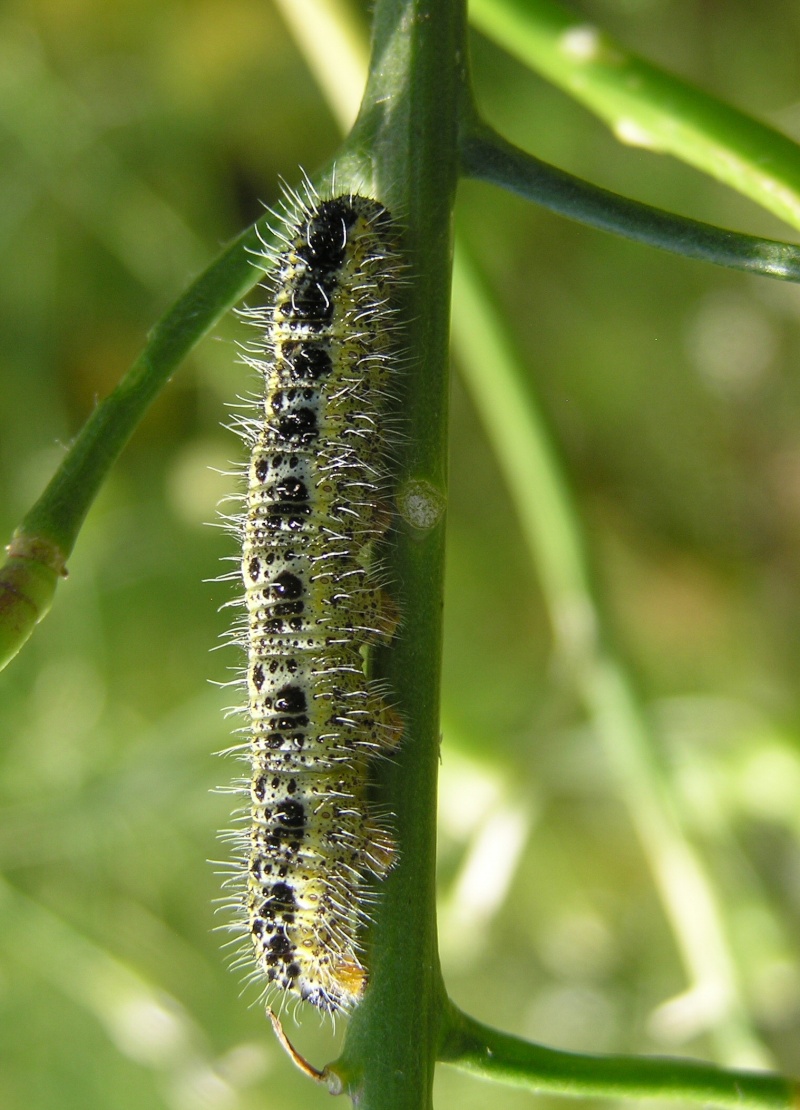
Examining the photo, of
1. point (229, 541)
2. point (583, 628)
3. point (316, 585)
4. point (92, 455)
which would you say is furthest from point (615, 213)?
point (229, 541)

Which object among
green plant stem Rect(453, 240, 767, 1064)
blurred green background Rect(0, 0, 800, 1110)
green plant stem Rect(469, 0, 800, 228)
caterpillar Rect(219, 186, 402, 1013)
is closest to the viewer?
green plant stem Rect(469, 0, 800, 228)

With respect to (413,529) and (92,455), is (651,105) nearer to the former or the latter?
(413,529)

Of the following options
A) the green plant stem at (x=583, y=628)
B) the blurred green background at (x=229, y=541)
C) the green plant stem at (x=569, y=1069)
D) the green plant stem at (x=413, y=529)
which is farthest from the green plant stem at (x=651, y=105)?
the blurred green background at (x=229, y=541)

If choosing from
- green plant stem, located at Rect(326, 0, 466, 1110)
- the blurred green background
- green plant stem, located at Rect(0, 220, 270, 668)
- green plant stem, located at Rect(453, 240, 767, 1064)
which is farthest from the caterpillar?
the blurred green background

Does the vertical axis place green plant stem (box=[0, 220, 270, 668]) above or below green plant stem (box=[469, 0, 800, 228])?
below

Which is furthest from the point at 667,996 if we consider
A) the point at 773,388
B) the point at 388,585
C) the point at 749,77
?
the point at 749,77

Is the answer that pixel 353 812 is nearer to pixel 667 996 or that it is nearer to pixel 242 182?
pixel 667 996

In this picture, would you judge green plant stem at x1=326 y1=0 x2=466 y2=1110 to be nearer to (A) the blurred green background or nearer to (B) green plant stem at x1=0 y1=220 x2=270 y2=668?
(B) green plant stem at x1=0 y1=220 x2=270 y2=668
